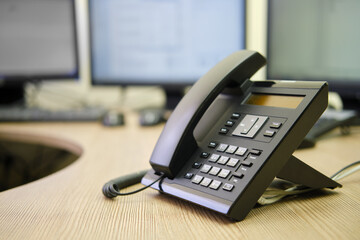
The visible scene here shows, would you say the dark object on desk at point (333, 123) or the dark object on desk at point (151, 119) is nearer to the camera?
the dark object on desk at point (333, 123)

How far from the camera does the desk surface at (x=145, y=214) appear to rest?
32 cm

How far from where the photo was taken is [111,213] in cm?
37

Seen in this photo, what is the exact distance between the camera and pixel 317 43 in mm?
728

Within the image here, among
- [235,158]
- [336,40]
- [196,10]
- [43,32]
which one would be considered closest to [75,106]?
[43,32]

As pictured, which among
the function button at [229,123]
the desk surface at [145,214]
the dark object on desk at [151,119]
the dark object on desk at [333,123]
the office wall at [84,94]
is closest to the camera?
the desk surface at [145,214]

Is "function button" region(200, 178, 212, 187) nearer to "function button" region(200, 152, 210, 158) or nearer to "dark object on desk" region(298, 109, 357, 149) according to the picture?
"function button" region(200, 152, 210, 158)

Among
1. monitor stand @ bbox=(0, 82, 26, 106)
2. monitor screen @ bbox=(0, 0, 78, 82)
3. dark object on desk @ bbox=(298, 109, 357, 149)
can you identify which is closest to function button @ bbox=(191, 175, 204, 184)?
dark object on desk @ bbox=(298, 109, 357, 149)

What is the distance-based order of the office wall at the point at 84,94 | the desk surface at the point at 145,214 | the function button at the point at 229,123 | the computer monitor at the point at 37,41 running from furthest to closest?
the office wall at the point at 84,94, the computer monitor at the point at 37,41, the function button at the point at 229,123, the desk surface at the point at 145,214

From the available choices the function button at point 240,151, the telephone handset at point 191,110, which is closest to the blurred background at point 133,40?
the telephone handset at point 191,110

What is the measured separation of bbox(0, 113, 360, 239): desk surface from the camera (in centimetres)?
32

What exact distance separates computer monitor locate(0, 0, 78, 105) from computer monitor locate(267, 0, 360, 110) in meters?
0.67

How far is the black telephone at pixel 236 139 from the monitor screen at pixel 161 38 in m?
0.58

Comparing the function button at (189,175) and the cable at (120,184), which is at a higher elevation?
the function button at (189,175)

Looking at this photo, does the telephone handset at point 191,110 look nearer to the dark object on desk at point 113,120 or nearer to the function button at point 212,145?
the function button at point 212,145
